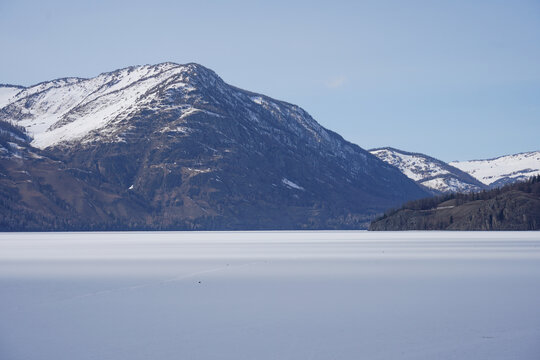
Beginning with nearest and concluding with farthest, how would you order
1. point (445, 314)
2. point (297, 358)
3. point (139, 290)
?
point (297, 358)
point (445, 314)
point (139, 290)

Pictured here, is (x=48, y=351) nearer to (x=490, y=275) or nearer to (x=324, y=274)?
(x=324, y=274)

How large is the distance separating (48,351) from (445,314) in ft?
66.3

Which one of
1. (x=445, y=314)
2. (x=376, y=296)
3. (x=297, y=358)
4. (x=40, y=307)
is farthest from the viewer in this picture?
(x=376, y=296)

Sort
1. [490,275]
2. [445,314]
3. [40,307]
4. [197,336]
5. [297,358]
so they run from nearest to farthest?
[297,358], [197,336], [445,314], [40,307], [490,275]

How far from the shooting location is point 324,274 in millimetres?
61281

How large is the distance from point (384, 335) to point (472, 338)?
3.84m

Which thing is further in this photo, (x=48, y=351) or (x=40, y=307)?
(x=40, y=307)

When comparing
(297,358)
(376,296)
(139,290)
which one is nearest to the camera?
(297,358)

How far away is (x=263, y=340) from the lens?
29.8 metres

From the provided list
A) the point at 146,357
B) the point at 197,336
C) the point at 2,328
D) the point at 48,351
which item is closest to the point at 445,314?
the point at 197,336

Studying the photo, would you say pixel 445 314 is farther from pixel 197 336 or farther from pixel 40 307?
pixel 40 307

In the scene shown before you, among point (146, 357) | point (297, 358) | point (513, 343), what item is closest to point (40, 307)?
point (146, 357)

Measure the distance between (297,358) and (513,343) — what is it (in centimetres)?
957

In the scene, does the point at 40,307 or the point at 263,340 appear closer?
the point at 263,340
